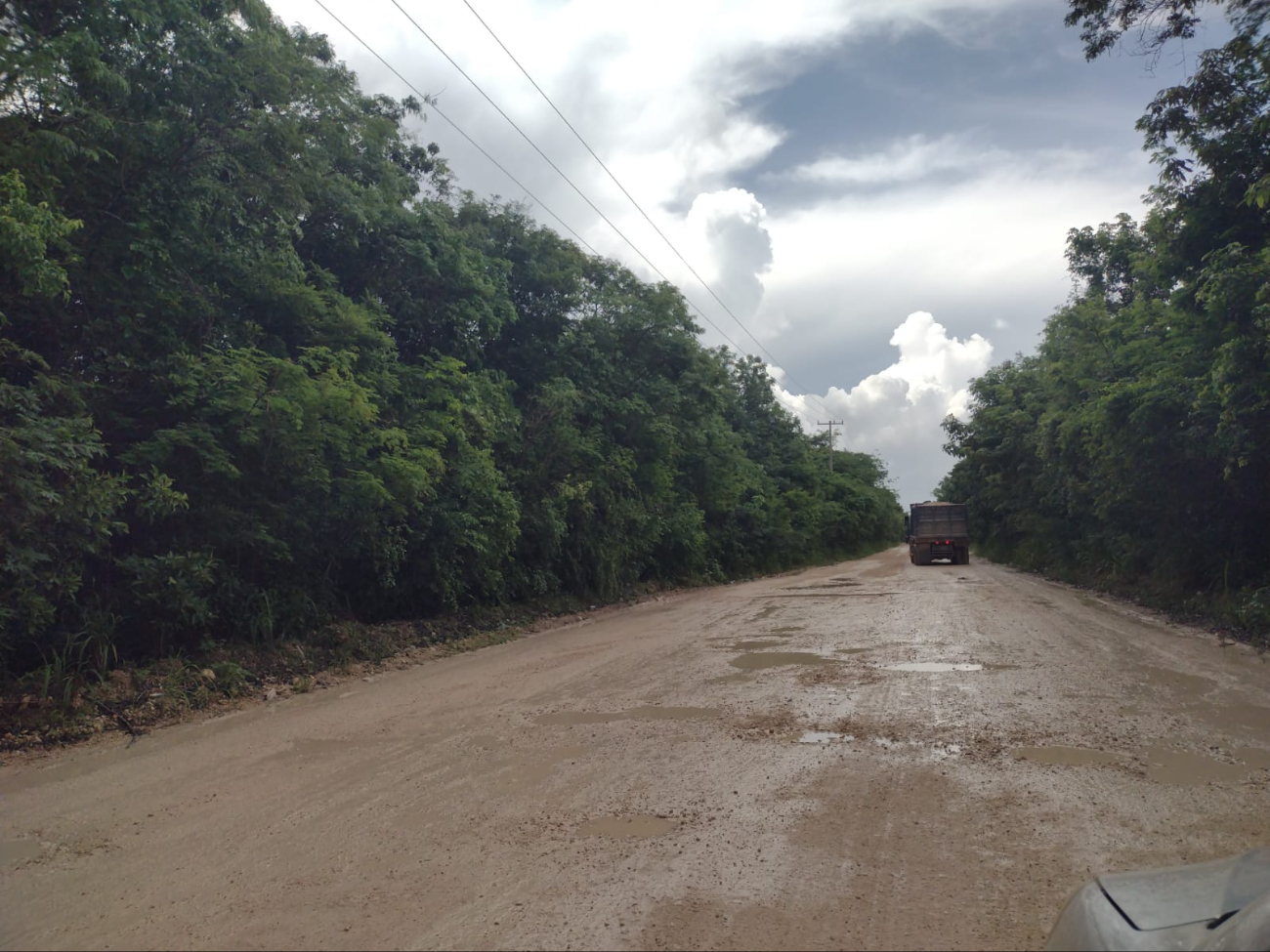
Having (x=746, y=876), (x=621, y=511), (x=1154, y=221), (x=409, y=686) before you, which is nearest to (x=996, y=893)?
(x=746, y=876)

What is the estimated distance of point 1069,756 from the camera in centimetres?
600

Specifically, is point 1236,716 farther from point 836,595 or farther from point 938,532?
point 938,532

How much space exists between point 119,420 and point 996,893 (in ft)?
32.3

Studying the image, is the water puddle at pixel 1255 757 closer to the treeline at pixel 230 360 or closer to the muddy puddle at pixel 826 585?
the treeline at pixel 230 360

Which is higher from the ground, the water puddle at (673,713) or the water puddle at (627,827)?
the water puddle at (673,713)

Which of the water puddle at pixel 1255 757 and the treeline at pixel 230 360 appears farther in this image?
the treeline at pixel 230 360

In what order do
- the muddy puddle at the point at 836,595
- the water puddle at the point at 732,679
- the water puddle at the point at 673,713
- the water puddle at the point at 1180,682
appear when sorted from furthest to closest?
the muddy puddle at the point at 836,595, the water puddle at the point at 732,679, the water puddle at the point at 1180,682, the water puddle at the point at 673,713

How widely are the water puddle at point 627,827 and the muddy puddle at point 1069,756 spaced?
2725 millimetres

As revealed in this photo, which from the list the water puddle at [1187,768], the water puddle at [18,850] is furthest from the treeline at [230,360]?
the water puddle at [1187,768]

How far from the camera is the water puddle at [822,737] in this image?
21.4 ft

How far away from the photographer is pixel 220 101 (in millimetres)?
10594

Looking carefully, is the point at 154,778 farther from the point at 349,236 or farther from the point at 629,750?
the point at 349,236

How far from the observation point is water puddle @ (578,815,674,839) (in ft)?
15.4

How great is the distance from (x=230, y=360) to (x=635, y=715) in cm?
685
